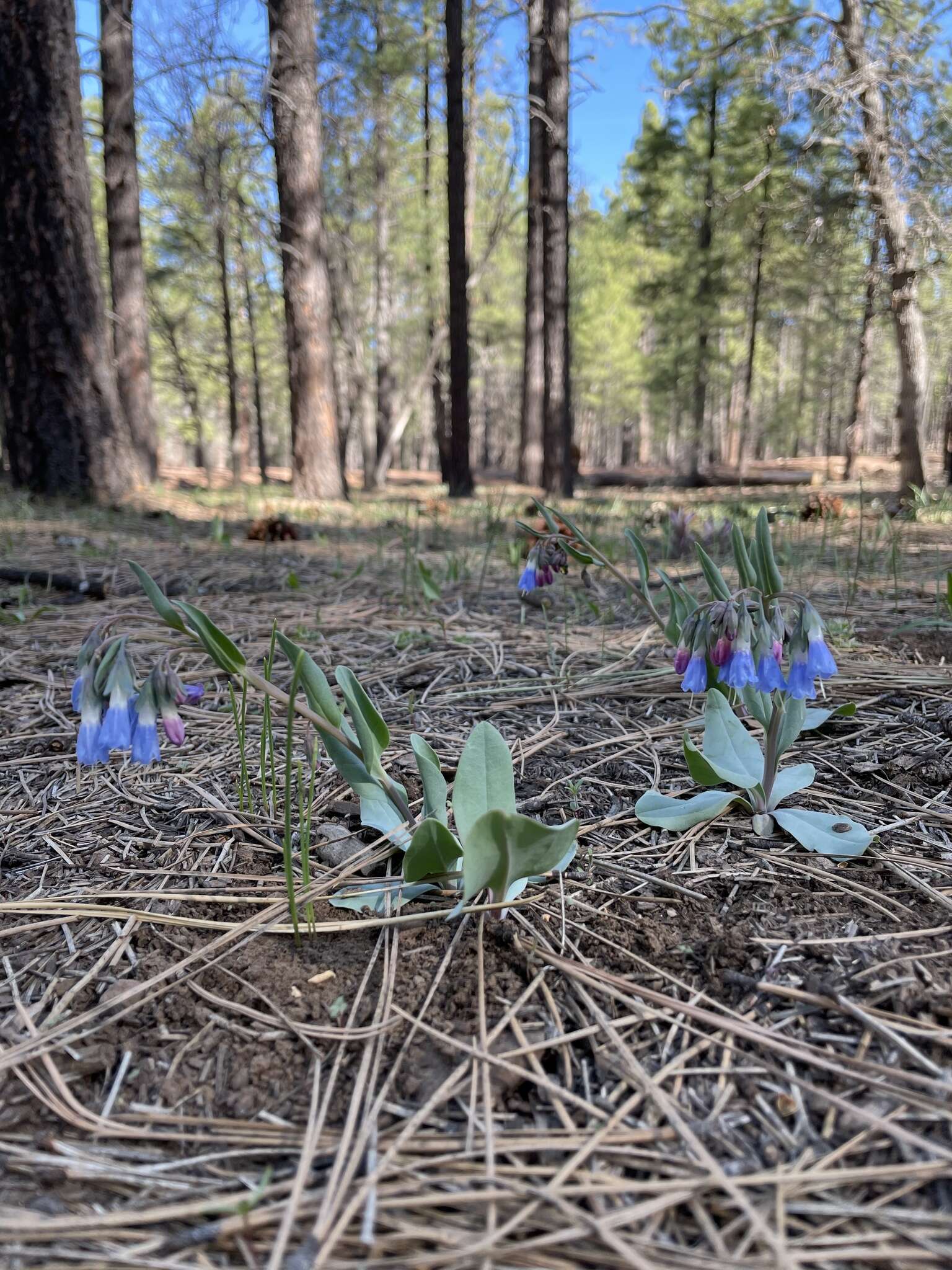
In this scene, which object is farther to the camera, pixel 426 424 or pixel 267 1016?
pixel 426 424

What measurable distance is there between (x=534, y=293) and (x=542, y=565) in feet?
A: 41.1

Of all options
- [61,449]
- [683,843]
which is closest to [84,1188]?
[683,843]

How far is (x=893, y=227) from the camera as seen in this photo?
283 inches

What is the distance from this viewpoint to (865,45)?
7105 mm

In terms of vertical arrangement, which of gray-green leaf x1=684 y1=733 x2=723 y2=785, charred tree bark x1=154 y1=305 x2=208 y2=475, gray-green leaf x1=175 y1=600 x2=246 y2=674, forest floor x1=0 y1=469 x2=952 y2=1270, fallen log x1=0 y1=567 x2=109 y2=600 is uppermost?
charred tree bark x1=154 y1=305 x2=208 y2=475

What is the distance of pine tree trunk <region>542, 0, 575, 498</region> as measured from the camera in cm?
1014

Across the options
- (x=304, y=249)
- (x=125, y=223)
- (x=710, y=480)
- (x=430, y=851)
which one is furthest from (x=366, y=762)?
(x=710, y=480)

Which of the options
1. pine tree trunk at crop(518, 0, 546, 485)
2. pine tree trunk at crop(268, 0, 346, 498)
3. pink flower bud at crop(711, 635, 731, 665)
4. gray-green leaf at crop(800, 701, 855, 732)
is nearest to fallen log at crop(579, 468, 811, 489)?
pine tree trunk at crop(518, 0, 546, 485)

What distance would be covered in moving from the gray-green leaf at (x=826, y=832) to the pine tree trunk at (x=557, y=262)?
906 cm

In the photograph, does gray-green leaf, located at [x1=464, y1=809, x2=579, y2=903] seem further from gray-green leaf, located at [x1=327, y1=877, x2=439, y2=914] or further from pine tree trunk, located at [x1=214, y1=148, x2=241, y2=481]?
pine tree trunk, located at [x1=214, y1=148, x2=241, y2=481]

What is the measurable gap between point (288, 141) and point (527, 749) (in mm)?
7863

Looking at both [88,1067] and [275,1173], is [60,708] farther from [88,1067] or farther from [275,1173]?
[275,1173]

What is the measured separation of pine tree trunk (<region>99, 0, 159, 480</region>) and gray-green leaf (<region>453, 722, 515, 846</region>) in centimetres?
902

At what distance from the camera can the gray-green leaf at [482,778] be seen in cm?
135
